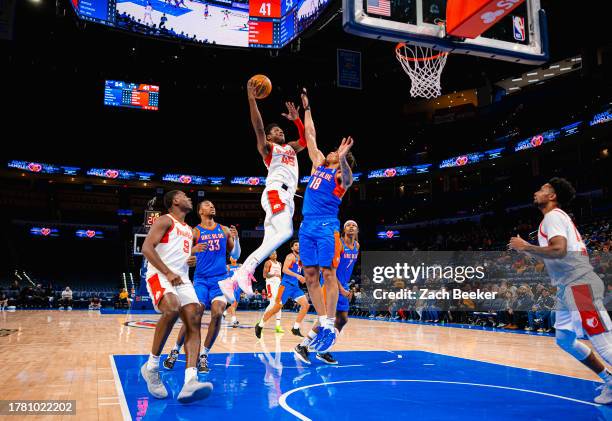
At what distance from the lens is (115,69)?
2806 centimetres

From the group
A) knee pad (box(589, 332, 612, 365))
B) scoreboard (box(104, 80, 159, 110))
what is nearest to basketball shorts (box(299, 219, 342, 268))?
knee pad (box(589, 332, 612, 365))

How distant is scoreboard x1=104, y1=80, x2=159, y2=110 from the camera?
2347cm

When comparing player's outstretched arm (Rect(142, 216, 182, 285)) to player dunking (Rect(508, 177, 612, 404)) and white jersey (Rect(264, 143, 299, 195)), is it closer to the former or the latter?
white jersey (Rect(264, 143, 299, 195))

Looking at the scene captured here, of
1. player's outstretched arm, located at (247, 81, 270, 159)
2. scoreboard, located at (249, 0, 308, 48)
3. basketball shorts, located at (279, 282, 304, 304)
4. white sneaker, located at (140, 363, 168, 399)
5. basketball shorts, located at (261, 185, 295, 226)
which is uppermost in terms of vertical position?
scoreboard, located at (249, 0, 308, 48)

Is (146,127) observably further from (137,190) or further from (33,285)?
(33,285)

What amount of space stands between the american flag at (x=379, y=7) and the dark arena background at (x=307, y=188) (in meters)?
0.02

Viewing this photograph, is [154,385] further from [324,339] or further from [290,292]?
[290,292]

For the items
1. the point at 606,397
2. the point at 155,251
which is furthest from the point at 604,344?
the point at 155,251

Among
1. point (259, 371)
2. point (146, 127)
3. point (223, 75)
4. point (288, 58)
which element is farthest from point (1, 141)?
point (259, 371)

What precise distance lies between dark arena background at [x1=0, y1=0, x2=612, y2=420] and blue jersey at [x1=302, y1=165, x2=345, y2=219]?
474mm

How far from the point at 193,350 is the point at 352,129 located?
3187cm

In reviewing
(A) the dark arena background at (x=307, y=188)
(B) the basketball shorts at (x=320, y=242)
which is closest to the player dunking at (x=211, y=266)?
(A) the dark arena background at (x=307, y=188)

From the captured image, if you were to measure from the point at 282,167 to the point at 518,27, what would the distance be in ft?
13.5

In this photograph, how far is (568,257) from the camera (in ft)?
15.0
